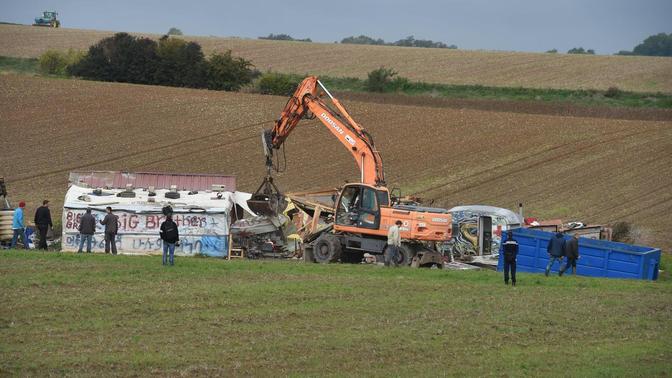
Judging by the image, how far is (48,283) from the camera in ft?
75.0

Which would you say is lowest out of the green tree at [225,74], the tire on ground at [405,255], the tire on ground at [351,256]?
the tire on ground at [351,256]

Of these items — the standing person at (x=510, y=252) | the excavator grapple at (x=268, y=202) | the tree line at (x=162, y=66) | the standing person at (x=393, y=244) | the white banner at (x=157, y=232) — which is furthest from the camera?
the tree line at (x=162, y=66)

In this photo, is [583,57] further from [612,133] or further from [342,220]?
[342,220]

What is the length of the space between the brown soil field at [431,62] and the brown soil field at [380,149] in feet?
61.5

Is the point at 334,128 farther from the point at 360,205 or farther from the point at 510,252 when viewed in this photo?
the point at 510,252

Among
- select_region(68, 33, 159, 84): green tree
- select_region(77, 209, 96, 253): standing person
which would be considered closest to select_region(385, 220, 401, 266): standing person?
select_region(77, 209, 96, 253): standing person

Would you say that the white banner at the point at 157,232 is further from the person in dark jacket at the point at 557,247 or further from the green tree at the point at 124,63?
the green tree at the point at 124,63

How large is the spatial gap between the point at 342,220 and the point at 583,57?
78.6 metres

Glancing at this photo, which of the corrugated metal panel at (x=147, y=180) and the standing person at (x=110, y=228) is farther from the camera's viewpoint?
the corrugated metal panel at (x=147, y=180)

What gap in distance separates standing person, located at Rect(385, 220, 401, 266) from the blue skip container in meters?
2.85

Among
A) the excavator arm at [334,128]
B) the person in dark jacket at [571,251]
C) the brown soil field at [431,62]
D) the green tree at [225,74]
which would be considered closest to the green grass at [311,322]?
the person in dark jacket at [571,251]

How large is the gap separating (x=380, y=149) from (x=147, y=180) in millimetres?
22817

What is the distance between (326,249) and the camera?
101 feet

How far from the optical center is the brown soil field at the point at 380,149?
46.7m
